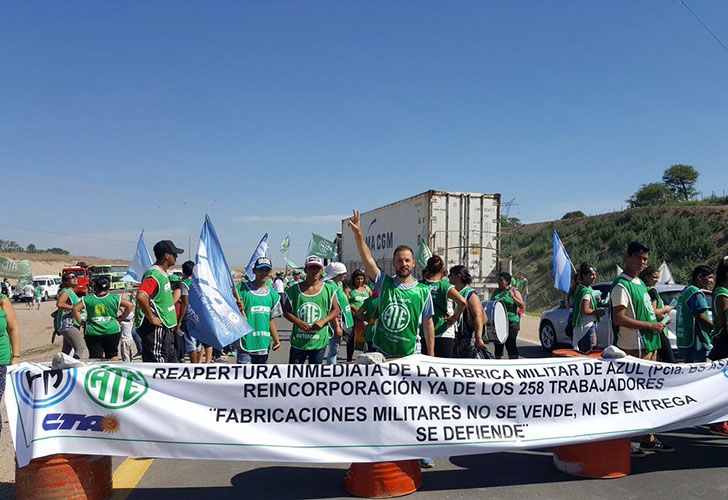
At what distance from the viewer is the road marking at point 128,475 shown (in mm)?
4255

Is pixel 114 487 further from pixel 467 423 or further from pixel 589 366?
pixel 589 366

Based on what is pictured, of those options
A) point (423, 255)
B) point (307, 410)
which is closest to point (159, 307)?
point (307, 410)

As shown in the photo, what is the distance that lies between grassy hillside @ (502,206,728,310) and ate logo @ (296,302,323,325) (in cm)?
2348

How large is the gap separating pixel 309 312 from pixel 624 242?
1188 inches

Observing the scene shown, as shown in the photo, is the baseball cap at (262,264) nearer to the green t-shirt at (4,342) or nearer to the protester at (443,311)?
the protester at (443,311)

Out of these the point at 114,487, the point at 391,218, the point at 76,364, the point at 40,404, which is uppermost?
the point at 391,218

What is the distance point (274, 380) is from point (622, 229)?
33.1 meters

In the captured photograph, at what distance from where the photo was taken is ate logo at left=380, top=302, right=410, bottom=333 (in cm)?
480

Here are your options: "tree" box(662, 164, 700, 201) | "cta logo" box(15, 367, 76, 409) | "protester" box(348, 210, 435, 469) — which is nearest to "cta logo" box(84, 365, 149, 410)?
"cta logo" box(15, 367, 76, 409)

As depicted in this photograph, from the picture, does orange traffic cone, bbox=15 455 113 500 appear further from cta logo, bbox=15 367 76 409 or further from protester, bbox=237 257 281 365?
protester, bbox=237 257 281 365

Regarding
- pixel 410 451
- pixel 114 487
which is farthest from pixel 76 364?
pixel 410 451

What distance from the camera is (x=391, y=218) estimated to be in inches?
731

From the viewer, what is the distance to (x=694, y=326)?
237 inches

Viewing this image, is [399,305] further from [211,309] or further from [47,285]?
[47,285]
